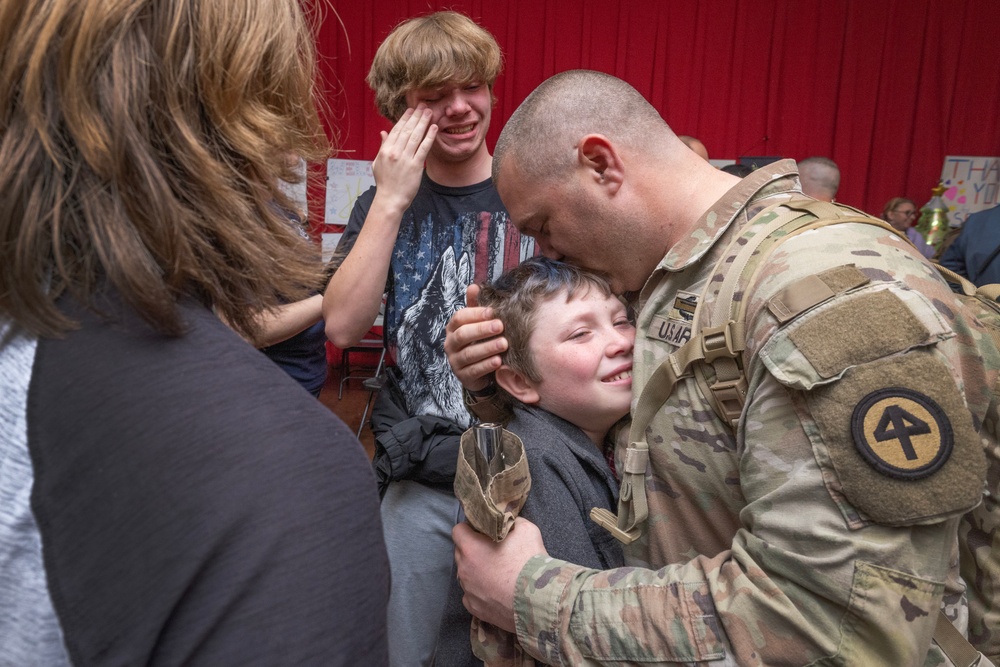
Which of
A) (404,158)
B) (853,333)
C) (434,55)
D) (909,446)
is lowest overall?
(909,446)

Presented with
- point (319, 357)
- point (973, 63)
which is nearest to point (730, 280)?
point (319, 357)

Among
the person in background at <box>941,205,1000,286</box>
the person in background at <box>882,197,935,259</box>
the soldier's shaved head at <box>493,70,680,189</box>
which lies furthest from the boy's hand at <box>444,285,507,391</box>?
the person in background at <box>882,197,935,259</box>

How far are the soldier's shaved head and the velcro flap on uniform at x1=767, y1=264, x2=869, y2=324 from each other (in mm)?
498

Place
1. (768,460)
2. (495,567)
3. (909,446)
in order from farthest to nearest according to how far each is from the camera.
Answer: (495,567)
(768,460)
(909,446)

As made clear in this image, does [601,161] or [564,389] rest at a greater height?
[601,161]

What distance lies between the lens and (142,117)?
0.54 metres

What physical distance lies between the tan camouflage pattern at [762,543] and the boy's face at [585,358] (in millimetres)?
205

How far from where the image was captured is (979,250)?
2.51 m

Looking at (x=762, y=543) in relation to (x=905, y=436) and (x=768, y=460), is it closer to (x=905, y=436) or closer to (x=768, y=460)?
(x=768, y=460)

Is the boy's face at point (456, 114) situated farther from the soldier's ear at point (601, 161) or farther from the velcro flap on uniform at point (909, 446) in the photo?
the velcro flap on uniform at point (909, 446)

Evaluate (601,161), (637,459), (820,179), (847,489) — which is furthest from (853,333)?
(820,179)

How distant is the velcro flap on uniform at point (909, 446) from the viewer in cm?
79

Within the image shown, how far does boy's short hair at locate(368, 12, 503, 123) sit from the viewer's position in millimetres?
1652

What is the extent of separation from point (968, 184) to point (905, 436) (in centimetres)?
659
